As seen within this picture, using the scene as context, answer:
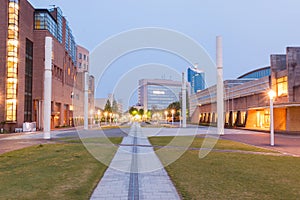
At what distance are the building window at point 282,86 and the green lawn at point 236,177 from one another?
1052 inches

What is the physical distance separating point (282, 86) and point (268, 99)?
323 cm

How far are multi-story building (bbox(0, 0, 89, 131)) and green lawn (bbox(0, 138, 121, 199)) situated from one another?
27949 mm

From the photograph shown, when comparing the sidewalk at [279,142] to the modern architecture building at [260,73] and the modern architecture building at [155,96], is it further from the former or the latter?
the modern architecture building at [155,96]

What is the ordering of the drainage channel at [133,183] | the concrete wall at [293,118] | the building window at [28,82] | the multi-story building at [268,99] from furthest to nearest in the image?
the building window at [28,82]
the multi-story building at [268,99]
the concrete wall at [293,118]
the drainage channel at [133,183]

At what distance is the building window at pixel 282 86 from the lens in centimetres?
3546

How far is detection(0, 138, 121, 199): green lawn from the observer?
6582mm

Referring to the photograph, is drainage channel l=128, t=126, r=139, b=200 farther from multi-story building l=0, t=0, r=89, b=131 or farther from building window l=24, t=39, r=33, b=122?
building window l=24, t=39, r=33, b=122

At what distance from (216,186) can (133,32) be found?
12.1 metres

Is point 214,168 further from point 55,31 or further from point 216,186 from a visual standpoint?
point 55,31

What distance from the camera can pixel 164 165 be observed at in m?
10.4

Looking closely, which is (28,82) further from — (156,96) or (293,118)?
(156,96)

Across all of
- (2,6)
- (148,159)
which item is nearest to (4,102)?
(2,6)

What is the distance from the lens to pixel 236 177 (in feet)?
27.1

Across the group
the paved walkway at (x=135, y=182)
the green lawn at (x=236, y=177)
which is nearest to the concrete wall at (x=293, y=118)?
the green lawn at (x=236, y=177)
